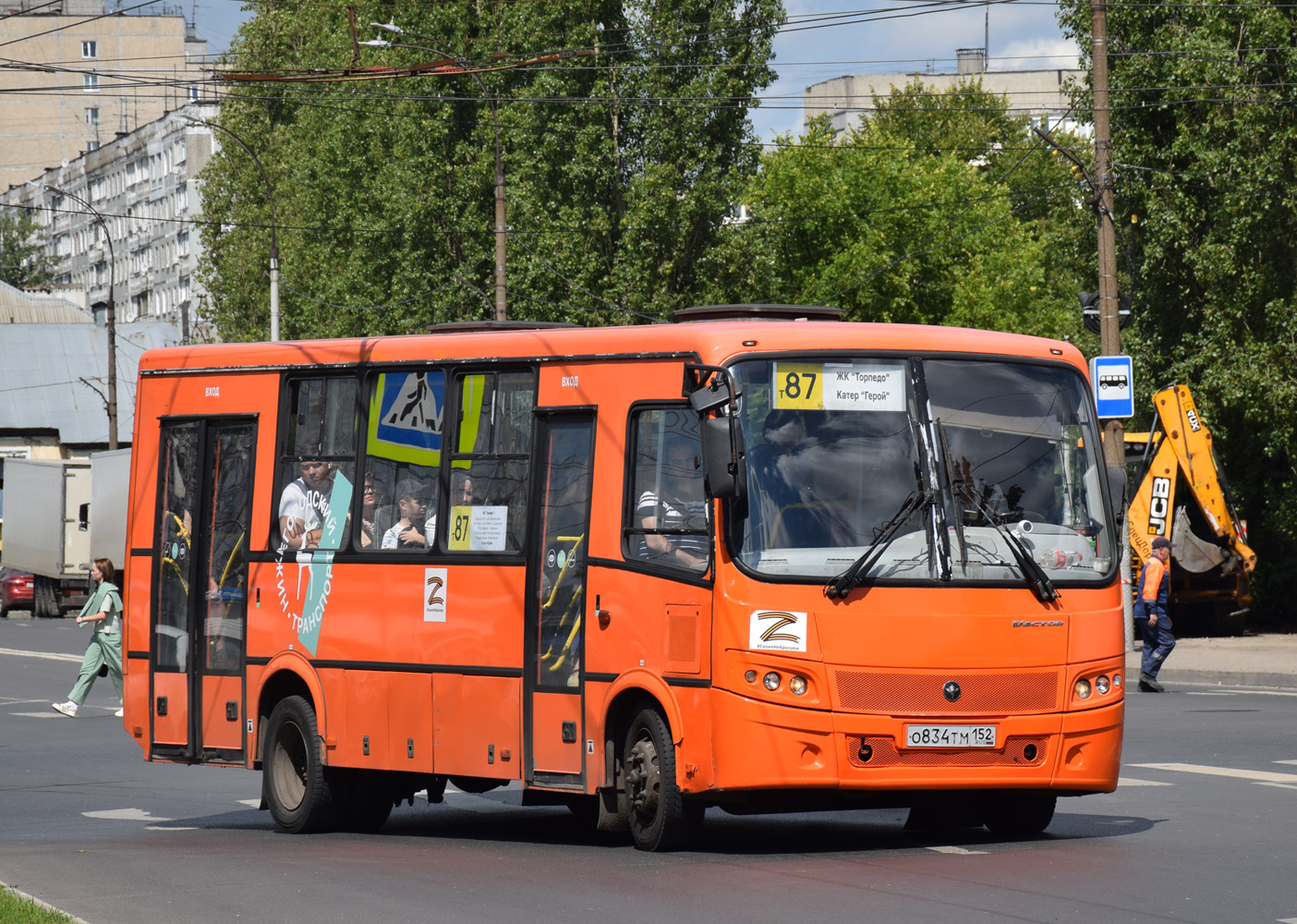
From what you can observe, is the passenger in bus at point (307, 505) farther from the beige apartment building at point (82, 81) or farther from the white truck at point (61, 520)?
the beige apartment building at point (82, 81)

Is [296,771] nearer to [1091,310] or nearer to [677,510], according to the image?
[677,510]

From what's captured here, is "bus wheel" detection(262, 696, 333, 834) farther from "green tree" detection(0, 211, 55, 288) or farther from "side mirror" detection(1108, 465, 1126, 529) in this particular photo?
"green tree" detection(0, 211, 55, 288)

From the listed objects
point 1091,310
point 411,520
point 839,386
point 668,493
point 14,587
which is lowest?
point 14,587

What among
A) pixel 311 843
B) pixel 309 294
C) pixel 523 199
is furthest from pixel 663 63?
pixel 311 843

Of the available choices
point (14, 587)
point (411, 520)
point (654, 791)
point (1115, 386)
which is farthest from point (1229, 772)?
point (14, 587)

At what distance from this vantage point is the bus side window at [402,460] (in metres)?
12.2

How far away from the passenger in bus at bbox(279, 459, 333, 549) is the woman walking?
10.0 m

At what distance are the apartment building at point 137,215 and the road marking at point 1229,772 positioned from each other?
93.1m

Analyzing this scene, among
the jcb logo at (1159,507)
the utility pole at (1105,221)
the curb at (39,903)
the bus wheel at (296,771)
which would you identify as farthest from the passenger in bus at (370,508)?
the jcb logo at (1159,507)

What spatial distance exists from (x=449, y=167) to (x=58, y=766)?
1429 inches

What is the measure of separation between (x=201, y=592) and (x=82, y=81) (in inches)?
5056

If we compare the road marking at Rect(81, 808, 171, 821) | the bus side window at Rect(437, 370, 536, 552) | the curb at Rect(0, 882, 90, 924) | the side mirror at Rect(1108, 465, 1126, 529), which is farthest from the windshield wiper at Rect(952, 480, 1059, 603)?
the road marking at Rect(81, 808, 171, 821)

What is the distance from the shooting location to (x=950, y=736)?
10180mm

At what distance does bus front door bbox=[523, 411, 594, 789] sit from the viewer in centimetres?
1108
